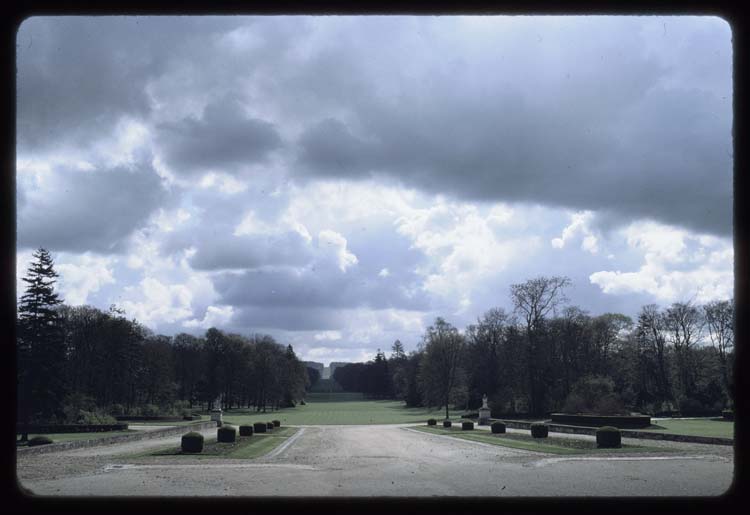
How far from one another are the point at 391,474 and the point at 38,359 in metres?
30.6

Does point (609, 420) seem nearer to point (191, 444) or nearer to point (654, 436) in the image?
point (654, 436)

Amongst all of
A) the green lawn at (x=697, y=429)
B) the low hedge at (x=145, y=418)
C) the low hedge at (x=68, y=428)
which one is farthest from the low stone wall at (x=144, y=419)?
the green lawn at (x=697, y=429)

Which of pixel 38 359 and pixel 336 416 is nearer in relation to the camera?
pixel 38 359

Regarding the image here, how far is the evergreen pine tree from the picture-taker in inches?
1545

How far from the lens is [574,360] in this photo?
6325 centimetres

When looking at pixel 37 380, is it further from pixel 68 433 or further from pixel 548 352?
pixel 548 352

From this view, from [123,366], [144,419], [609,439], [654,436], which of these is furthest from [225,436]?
[123,366]

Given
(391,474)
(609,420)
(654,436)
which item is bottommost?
(609,420)

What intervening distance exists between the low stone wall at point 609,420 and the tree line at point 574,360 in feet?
9.66

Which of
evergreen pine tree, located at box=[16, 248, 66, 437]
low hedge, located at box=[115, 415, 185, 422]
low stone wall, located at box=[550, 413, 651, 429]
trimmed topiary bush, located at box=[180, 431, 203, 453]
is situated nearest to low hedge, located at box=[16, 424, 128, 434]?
evergreen pine tree, located at box=[16, 248, 66, 437]

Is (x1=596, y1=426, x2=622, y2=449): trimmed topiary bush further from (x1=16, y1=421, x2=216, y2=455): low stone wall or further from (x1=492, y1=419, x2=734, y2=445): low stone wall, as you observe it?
(x1=16, y1=421, x2=216, y2=455): low stone wall

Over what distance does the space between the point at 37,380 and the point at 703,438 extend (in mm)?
35503

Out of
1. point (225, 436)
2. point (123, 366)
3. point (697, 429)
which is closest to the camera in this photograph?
point (225, 436)

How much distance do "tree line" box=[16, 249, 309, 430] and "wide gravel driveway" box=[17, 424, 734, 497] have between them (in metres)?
17.8
